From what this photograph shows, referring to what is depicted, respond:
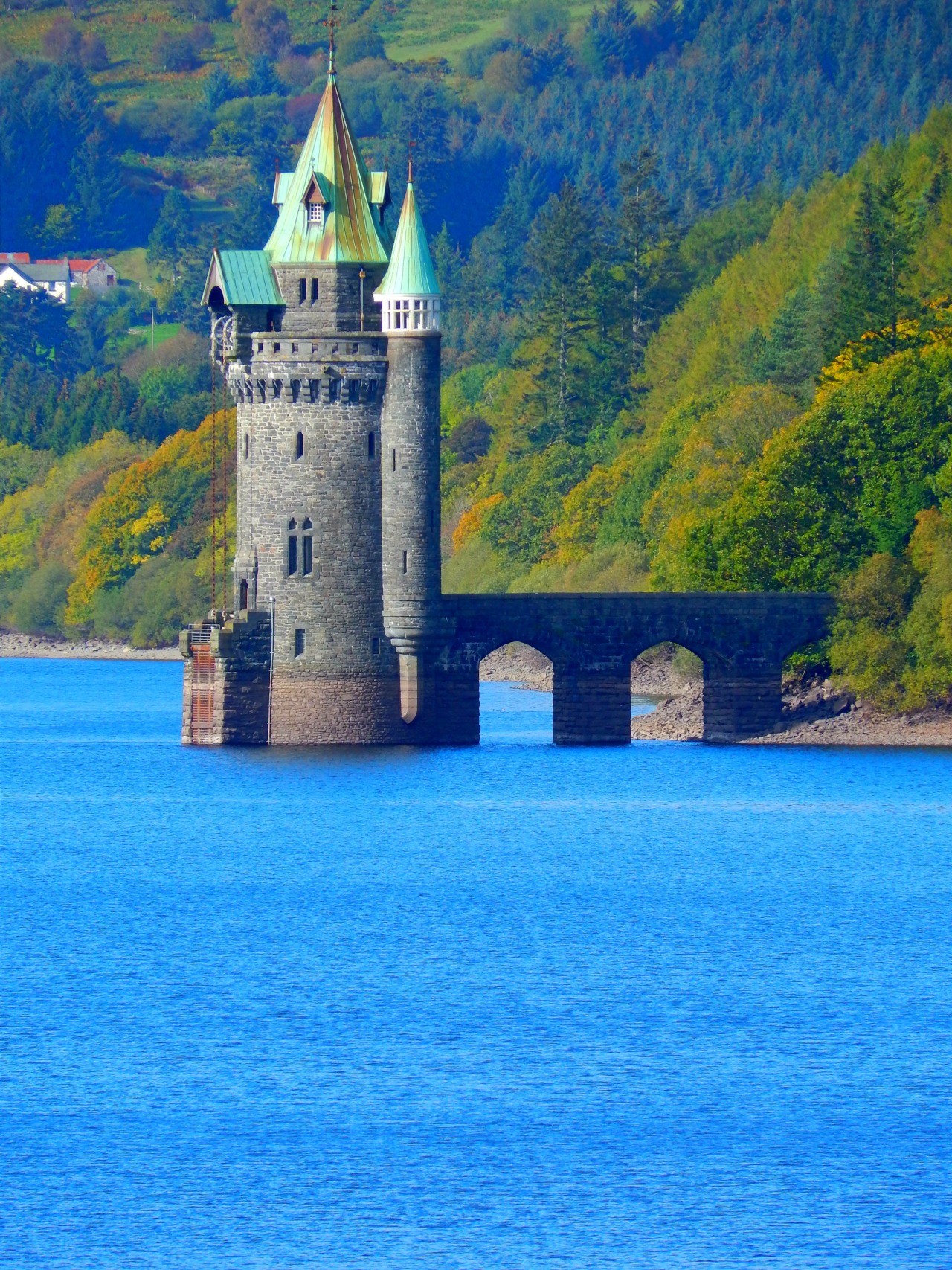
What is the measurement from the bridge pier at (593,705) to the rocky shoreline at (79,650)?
7837cm

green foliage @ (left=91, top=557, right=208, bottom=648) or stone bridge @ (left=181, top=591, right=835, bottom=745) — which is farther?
green foliage @ (left=91, top=557, right=208, bottom=648)

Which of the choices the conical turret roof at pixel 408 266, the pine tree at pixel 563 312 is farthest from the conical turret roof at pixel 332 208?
the pine tree at pixel 563 312

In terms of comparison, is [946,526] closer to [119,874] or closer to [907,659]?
[907,659]

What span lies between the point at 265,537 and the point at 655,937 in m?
28.8

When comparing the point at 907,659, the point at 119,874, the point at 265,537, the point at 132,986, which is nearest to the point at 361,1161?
the point at 132,986

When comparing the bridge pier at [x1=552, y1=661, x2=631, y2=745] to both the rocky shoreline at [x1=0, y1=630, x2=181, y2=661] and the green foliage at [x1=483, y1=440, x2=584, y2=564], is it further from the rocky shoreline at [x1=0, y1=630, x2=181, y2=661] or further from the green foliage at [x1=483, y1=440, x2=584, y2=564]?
the rocky shoreline at [x1=0, y1=630, x2=181, y2=661]

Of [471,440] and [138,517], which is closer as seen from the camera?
[471,440]

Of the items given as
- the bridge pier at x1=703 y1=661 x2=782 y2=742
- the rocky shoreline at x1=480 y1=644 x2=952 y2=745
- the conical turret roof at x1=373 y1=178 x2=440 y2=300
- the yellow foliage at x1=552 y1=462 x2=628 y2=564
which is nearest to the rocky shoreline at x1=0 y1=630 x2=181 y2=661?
the yellow foliage at x1=552 y1=462 x2=628 y2=564

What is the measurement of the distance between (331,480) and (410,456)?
2.45 metres

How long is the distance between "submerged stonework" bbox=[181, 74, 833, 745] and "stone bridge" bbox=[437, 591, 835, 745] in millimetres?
88

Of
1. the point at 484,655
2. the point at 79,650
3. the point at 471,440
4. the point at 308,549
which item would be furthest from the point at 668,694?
the point at 79,650

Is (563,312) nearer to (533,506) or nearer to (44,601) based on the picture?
(533,506)

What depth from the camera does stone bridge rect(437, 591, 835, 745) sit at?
95.3 metres

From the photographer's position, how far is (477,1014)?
58969mm
